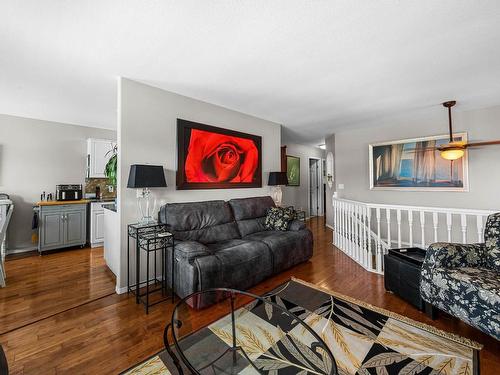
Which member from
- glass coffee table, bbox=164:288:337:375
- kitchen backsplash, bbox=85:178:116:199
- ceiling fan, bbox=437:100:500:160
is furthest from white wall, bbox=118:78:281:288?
ceiling fan, bbox=437:100:500:160

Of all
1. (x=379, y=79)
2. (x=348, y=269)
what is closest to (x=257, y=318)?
(x=348, y=269)

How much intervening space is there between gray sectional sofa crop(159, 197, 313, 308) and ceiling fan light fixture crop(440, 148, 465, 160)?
2.56m

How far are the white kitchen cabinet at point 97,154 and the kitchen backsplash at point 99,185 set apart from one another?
7.8 inches

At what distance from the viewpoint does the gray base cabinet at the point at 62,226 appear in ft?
12.1

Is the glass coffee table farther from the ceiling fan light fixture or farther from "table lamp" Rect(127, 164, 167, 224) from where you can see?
the ceiling fan light fixture

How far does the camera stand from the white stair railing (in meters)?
2.89

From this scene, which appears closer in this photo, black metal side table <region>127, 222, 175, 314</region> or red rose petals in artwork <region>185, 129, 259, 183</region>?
black metal side table <region>127, 222, 175, 314</region>

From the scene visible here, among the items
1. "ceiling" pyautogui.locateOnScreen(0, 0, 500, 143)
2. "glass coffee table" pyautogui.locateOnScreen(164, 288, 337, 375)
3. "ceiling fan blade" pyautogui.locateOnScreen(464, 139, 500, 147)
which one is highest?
"ceiling" pyautogui.locateOnScreen(0, 0, 500, 143)

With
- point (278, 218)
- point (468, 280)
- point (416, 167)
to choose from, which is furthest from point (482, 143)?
point (278, 218)

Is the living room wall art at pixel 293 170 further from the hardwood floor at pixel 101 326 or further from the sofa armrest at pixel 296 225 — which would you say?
the hardwood floor at pixel 101 326

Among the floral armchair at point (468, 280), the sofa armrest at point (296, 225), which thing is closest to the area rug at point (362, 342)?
the floral armchair at point (468, 280)

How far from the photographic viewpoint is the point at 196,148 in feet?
10.2

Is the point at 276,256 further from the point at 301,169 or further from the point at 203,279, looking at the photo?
the point at 301,169

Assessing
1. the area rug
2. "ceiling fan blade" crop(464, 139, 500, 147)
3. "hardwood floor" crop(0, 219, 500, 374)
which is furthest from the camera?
"ceiling fan blade" crop(464, 139, 500, 147)
